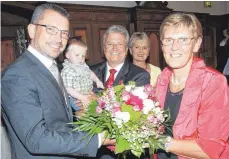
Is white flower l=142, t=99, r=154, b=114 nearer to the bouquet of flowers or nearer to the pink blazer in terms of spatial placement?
the bouquet of flowers

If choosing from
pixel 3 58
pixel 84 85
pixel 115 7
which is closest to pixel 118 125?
pixel 84 85

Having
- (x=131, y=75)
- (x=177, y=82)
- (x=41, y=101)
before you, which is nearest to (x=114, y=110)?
(x=41, y=101)

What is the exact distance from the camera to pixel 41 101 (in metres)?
1.57

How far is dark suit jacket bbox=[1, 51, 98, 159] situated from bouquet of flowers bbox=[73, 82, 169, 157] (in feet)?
0.37

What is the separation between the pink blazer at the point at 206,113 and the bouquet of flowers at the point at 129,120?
6.9 inches

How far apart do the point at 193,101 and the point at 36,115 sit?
98cm

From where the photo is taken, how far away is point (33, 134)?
145cm

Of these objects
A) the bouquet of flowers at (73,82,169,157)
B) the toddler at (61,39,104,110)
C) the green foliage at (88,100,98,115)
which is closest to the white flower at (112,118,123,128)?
the bouquet of flowers at (73,82,169,157)

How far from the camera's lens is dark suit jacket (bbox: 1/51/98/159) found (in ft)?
4.76

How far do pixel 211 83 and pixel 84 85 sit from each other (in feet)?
5.13

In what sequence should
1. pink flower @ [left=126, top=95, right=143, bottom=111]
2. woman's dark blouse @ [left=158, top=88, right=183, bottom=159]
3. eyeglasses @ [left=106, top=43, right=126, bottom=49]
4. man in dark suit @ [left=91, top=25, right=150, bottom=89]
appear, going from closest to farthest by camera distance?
pink flower @ [left=126, top=95, right=143, bottom=111] < woman's dark blouse @ [left=158, top=88, right=183, bottom=159] < man in dark suit @ [left=91, top=25, right=150, bottom=89] < eyeglasses @ [left=106, top=43, right=126, bottom=49]

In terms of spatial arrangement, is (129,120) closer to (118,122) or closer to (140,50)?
(118,122)

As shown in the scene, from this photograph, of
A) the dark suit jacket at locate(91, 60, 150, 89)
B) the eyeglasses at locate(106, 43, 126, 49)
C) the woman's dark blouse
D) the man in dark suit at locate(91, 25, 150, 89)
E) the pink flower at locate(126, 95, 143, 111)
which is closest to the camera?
the pink flower at locate(126, 95, 143, 111)

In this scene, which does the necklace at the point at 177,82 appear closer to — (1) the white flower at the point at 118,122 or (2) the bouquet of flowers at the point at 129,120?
(2) the bouquet of flowers at the point at 129,120
